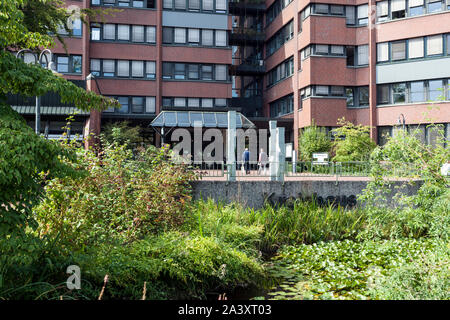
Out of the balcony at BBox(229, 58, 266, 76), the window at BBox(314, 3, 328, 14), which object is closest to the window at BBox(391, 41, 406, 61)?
the window at BBox(314, 3, 328, 14)

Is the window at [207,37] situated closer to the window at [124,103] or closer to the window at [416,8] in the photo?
the window at [124,103]

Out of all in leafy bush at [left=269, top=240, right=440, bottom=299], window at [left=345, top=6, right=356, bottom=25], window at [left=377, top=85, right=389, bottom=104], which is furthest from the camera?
window at [left=345, top=6, right=356, bottom=25]

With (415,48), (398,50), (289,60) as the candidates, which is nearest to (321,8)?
(289,60)

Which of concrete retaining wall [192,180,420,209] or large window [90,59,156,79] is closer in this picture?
concrete retaining wall [192,180,420,209]

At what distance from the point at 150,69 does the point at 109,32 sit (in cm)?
464

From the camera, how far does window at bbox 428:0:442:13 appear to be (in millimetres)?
29938

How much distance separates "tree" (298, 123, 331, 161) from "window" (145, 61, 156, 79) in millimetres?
15328

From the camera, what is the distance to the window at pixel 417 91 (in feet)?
101

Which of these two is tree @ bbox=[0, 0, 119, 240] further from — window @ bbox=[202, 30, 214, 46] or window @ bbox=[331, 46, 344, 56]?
window @ bbox=[202, 30, 214, 46]

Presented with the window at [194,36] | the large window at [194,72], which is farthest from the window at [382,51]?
the window at [194,36]

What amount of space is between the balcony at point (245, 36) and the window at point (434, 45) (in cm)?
1652

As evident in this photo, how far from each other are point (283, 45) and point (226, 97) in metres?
7.18

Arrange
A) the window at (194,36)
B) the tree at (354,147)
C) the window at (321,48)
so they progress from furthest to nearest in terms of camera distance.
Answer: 1. the window at (194,36)
2. the window at (321,48)
3. the tree at (354,147)
